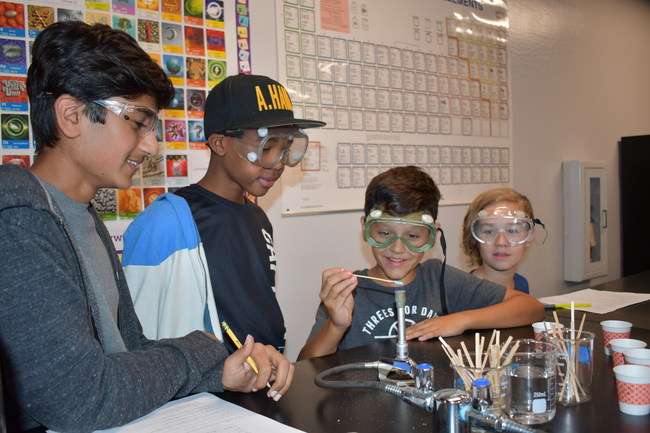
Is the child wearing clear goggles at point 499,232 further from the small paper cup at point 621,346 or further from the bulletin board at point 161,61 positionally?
the bulletin board at point 161,61

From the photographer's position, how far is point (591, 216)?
202 inches

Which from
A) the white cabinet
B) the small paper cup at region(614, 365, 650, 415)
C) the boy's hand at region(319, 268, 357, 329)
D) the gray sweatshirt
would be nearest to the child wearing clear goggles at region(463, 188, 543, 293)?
the boy's hand at region(319, 268, 357, 329)

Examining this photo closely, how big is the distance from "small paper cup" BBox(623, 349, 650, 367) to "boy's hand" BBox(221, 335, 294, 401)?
2.48 ft

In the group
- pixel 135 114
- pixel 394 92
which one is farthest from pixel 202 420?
pixel 394 92

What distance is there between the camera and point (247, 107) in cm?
190

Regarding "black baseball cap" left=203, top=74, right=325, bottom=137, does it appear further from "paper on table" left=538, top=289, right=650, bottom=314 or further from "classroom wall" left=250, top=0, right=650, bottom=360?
"paper on table" left=538, top=289, right=650, bottom=314

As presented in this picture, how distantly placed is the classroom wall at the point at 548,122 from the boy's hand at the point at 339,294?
1.38 metres

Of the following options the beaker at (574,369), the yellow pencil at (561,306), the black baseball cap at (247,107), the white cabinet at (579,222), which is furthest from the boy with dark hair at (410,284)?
the white cabinet at (579,222)

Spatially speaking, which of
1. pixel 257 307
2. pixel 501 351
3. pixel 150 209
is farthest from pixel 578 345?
pixel 150 209

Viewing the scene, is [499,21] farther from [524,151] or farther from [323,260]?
[323,260]

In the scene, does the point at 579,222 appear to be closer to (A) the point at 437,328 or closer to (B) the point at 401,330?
(A) the point at 437,328

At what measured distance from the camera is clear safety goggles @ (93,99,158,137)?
4.23 feet

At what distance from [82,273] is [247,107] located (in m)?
0.97

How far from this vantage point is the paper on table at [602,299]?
2.14 meters
